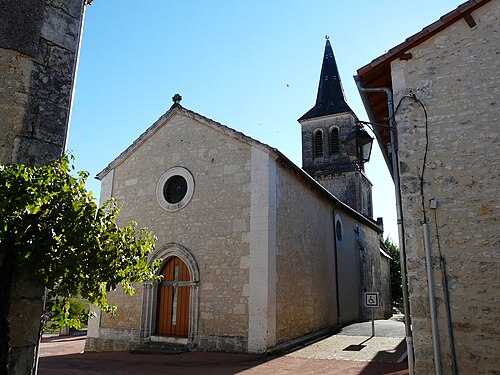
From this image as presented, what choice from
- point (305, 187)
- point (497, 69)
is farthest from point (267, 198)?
point (497, 69)

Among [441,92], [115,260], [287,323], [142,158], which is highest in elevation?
[142,158]

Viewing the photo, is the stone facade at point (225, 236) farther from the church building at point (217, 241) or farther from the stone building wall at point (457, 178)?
the stone building wall at point (457, 178)

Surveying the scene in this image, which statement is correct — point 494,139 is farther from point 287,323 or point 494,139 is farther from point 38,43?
point 287,323

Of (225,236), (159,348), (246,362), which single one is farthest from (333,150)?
(246,362)

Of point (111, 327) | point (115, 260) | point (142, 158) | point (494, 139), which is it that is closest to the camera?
point (115, 260)

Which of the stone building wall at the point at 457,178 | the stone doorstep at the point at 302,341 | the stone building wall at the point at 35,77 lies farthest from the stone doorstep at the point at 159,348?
the stone building wall at the point at 35,77

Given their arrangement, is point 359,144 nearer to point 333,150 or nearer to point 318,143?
point 333,150

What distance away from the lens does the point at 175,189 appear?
38.4 ft

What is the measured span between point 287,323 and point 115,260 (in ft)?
26.7

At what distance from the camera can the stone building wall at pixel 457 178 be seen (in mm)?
5039

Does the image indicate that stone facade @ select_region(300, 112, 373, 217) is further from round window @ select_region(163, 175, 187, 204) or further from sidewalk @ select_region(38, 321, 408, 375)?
round window @ select_region(163, 175, 187, 204)

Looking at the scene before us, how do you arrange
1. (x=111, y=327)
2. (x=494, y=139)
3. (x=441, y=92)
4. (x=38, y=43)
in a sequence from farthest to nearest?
(x=111, y=327)
(x=441, y=92)
(x=494, y=139)
(x=38, y=43)

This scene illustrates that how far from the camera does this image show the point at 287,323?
10.2 m

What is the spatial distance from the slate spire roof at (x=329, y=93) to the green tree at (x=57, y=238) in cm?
2251
